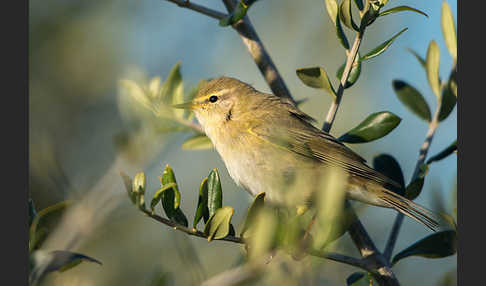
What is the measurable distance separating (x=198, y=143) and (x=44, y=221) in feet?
4.39

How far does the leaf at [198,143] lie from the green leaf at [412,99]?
0.96 metres

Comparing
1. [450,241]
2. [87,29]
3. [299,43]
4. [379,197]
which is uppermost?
[87,29]

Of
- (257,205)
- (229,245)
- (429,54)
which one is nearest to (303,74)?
(429,54)

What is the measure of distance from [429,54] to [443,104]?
8.3 inches

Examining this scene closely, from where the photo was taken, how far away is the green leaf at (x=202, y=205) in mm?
1403

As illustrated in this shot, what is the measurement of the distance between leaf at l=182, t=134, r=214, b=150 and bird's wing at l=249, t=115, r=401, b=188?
0.83 ft

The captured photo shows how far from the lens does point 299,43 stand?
399 centimetres

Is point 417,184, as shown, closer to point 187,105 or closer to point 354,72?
point 354,72

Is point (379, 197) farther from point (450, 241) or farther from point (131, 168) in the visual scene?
point (131, 168)

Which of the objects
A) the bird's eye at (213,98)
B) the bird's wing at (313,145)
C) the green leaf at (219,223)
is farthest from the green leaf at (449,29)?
the bird's eye at (213,98)

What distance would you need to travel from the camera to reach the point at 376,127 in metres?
1.99

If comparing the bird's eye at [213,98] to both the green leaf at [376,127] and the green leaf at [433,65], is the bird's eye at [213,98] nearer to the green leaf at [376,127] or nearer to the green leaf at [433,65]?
the green leaf at [376,127]

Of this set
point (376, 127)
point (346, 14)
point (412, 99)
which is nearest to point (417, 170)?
point (376, 127)

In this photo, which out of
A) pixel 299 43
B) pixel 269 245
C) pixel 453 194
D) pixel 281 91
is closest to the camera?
pixel 269 245
